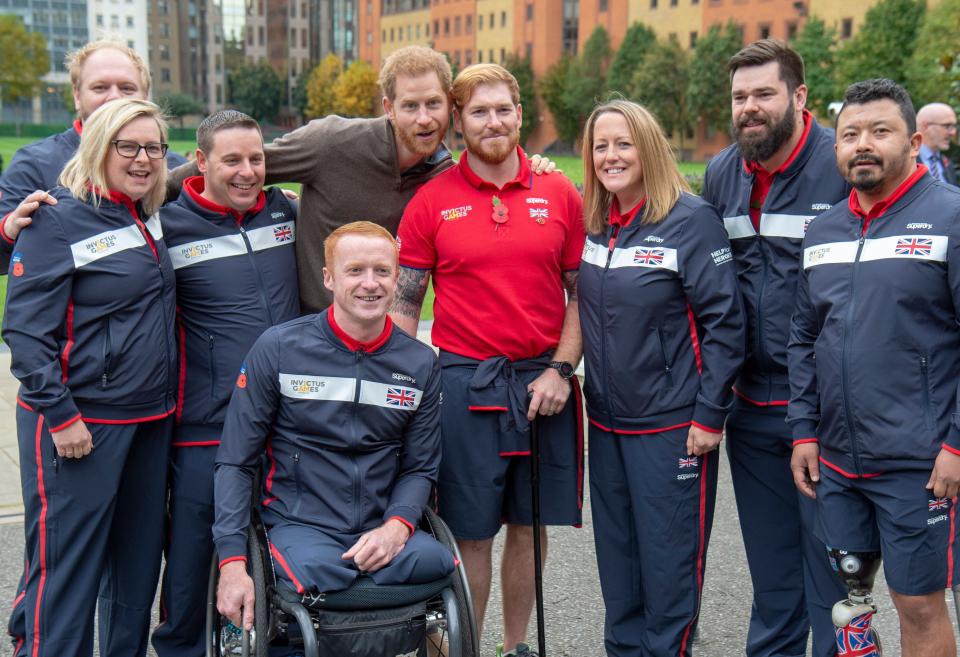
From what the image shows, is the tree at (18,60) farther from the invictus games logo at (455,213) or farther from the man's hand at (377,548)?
the man's hand at (377,548)

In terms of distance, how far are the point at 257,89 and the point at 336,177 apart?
126m

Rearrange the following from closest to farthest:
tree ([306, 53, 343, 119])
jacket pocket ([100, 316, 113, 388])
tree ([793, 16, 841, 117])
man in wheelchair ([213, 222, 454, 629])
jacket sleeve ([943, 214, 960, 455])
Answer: jacket sleeve ([943, 214, 960, 455]) → man in wheelchair ([213, 222, 454, 629]) → jacket pocket ([100, 316, 113, 388]) → tree ([793, 16, 841, 117]) → tree ([306, 53, 343, 119])

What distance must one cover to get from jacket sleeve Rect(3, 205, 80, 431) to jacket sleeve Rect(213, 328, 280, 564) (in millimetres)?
517

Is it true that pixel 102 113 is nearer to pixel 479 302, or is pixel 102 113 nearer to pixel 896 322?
pixel 479 302

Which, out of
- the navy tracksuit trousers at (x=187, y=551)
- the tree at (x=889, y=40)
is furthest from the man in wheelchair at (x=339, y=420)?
the tree at (x=889, y=40)

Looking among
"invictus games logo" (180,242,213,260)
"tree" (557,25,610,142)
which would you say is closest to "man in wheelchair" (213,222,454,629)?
"invictus games logo" (180,242,213,260)

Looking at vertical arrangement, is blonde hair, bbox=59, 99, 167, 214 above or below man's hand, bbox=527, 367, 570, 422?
above

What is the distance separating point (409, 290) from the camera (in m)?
4.00

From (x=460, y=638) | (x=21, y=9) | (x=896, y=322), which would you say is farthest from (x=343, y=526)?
(x=21, y=9)

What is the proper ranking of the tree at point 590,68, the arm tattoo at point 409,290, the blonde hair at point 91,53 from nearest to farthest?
the arm tattoo at point 409,290, the blonde hair at point 91,53, the tree at point 590,68

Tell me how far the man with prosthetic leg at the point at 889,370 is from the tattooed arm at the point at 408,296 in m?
1.44

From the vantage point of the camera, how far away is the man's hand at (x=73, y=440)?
11.3 feet

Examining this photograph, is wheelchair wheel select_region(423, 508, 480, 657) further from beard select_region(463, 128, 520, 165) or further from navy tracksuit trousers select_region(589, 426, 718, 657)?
beard select_region(463, 128, 520, 165)

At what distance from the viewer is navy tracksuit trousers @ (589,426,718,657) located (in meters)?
3.78
